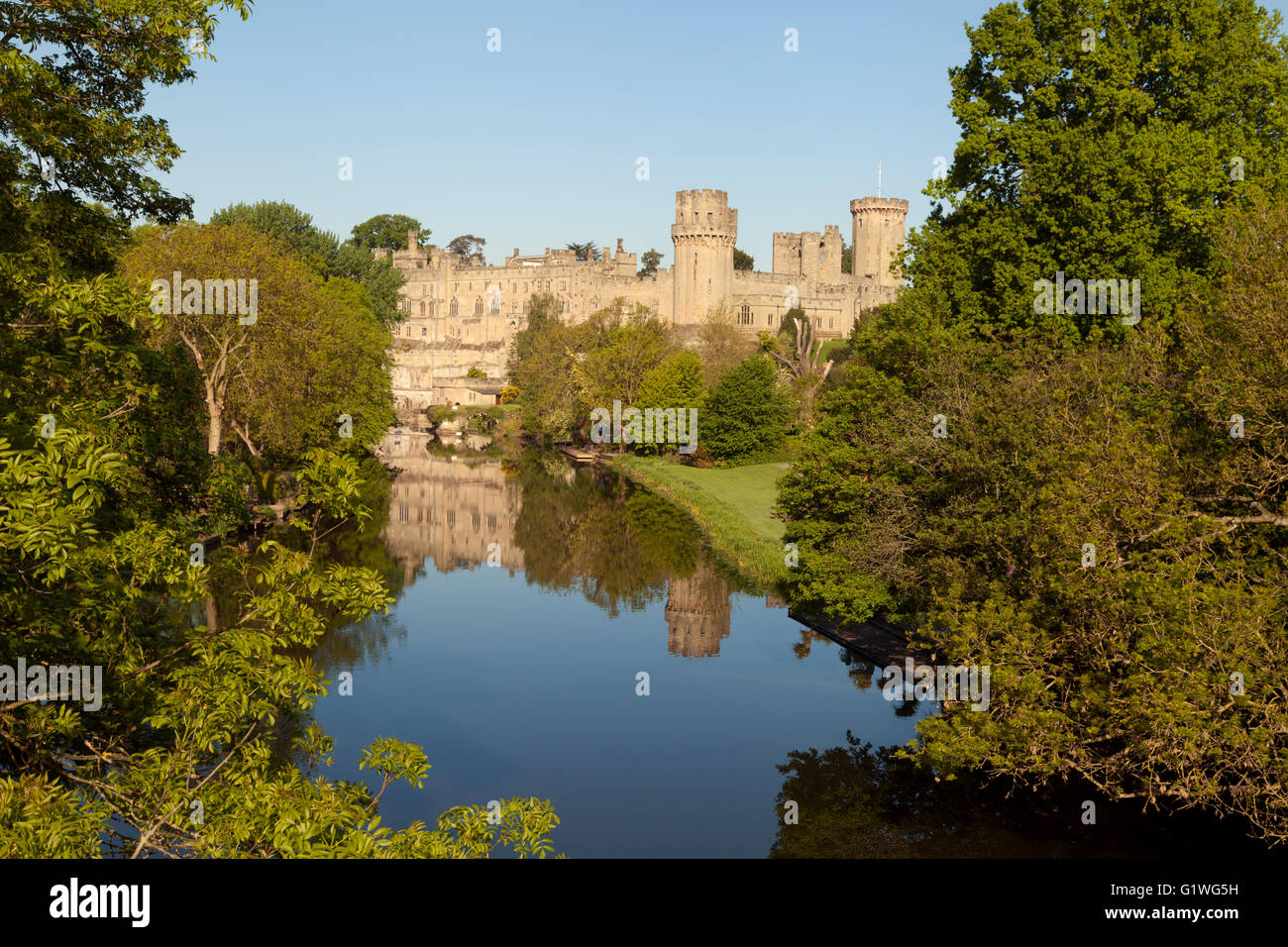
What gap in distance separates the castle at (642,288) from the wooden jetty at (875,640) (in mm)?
63754

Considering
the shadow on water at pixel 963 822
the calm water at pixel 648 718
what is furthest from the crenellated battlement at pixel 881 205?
the shadow on water at pixel 963 822

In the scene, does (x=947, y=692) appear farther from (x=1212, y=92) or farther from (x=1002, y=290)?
(x=1212, y=92)

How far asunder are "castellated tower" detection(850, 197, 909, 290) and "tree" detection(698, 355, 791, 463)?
4852cm

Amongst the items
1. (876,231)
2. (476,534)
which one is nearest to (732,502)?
(476,534)

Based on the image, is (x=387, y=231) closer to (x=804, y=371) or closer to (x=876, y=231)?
(x=876, y=231)

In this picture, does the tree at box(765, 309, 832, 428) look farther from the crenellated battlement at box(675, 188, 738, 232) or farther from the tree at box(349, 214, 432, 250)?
the tree at box(349, 214, 432, 250)

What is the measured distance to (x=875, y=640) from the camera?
2133 cm

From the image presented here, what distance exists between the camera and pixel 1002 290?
2039 cm

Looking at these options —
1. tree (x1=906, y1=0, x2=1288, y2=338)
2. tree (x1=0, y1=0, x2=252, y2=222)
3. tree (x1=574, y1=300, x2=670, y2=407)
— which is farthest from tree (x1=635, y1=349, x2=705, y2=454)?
tree (x1=0, y1=0, x2=252, y2=222)

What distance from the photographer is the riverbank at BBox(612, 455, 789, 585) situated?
29500mm

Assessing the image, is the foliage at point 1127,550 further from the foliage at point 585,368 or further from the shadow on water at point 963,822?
the foliage at point 585,368

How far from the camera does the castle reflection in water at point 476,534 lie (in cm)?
2462
